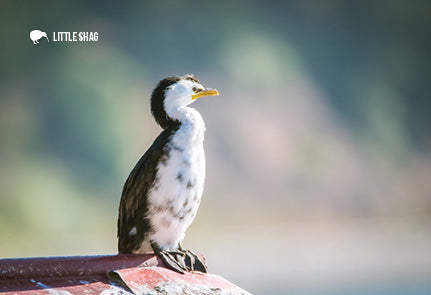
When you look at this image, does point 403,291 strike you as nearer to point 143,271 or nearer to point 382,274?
point 382,274

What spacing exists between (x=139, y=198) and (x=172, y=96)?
533 mm

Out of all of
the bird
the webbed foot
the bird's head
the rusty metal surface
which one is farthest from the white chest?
the rusty metal surface

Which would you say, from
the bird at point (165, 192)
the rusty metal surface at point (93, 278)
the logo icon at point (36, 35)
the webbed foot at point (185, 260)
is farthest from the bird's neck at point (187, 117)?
the logo icon at point (36, 35)

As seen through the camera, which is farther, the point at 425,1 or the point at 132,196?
the point at 425,1

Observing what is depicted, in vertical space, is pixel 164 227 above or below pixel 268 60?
below

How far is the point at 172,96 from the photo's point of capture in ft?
10.8

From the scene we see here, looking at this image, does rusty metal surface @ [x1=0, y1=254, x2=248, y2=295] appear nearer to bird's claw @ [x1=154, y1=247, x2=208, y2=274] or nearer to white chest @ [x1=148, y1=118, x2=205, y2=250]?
bird's claw @ [x1=154, y1=247, x2=208, y2=274]

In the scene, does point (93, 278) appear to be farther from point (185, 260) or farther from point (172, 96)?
point (172, 96)

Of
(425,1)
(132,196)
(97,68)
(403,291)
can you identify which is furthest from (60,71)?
(132,196)

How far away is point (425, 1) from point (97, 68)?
12653mm

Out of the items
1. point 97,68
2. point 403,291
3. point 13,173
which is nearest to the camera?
point 403,291

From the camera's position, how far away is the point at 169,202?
3.00 m

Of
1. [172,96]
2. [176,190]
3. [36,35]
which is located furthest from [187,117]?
[36,35]

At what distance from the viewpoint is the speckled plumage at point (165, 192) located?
9.84 feet
